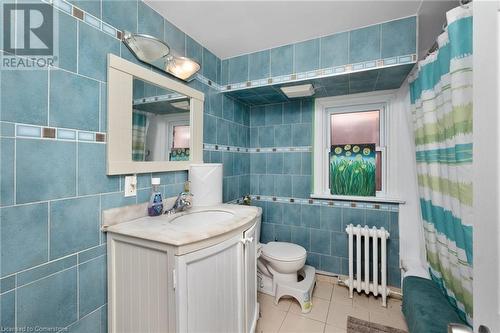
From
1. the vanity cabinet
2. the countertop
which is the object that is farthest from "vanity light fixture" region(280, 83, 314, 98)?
the vanity cabinet

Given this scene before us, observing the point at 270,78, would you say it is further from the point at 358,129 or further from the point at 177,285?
the point at 177,285

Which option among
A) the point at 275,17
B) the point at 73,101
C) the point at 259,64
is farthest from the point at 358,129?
the point at 73,101

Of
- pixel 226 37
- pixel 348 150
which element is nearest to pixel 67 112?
pixel 226 37

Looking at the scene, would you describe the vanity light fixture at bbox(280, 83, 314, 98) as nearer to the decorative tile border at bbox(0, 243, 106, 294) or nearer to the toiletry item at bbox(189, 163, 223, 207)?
the toiletry item at bbox(189, 163, 223, 207)

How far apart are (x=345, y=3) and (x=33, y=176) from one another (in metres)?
1.95

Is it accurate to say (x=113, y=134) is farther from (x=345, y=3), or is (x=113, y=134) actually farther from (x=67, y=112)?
(x=345, y=3)

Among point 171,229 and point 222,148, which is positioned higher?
point 222,148

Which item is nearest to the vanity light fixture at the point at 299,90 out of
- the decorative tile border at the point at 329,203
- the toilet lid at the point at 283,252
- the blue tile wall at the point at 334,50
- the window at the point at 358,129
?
the blue tile wall at the point at 334,50

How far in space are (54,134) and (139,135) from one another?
1.38ft

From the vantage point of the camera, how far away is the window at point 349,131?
7.12 feet

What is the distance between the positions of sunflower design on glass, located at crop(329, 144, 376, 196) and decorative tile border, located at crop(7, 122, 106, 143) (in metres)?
2.05

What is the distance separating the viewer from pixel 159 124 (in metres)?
1.48

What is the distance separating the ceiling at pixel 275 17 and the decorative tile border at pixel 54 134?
951 millimetres

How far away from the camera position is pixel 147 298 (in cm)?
103
